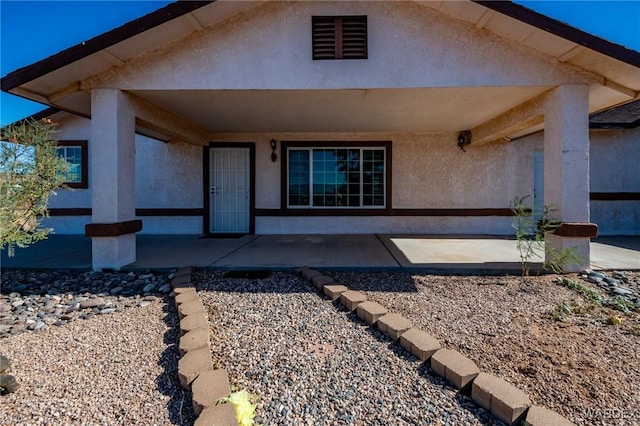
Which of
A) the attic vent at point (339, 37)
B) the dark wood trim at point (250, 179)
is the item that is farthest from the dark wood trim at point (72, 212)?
the attic vent at point (339, 37)

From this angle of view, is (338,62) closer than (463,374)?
No

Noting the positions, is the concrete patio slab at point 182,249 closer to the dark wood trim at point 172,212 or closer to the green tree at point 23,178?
the dark wood trim at point 172,212

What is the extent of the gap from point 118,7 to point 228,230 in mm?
5171

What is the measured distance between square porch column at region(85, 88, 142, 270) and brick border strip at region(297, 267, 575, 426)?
3.75m

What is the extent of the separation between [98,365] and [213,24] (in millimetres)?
4534

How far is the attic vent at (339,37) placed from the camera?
4625mm

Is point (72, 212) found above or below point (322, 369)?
above

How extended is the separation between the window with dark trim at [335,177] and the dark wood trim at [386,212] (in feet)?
0.51

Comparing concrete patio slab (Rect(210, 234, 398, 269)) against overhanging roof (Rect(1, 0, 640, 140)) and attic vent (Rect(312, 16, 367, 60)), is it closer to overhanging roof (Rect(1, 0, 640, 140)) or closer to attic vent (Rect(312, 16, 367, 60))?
overhanging roof (Rect(1, 0, 640, 140))

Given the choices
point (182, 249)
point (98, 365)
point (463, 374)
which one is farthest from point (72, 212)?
point (463, 374)

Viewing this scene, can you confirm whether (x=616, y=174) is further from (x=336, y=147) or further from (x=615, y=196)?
(x=336, y=147)

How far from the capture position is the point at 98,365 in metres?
2.33

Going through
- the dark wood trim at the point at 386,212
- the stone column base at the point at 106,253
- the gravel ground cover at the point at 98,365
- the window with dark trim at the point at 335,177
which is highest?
the window with dark trim at the point at 335,177

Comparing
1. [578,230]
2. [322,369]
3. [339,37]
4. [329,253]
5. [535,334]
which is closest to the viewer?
[322,369]
